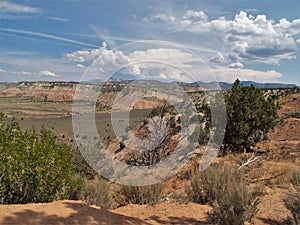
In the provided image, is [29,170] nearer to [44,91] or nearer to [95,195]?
[95,195]

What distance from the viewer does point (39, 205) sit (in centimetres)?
573

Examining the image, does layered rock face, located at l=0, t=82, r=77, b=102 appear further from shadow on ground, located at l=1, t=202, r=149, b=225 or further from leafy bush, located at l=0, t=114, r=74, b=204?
shadow on ground, located at l=1, t=202, r=149, b=225

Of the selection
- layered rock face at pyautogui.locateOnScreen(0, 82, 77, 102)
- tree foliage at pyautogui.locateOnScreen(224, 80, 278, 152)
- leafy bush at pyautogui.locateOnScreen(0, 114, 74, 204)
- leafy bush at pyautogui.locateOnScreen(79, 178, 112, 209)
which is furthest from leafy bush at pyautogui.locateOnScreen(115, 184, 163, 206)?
layered rock face at pyautogui.locateOnScreen(0, 82, 77, 102)

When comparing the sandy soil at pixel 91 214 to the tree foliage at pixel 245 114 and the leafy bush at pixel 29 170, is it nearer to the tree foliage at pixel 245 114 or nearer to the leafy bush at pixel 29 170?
the leafy bush at pixel 29 170

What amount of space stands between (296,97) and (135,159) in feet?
129

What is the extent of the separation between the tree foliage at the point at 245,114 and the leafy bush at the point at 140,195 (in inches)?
519

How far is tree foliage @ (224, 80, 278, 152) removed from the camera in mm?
19938

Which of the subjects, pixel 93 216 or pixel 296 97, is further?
pixel 296 97

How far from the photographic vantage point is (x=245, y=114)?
19.8 m

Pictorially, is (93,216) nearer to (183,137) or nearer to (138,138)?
(183,137)

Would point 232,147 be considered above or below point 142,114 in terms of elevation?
below

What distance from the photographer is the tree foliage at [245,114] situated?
19938mm

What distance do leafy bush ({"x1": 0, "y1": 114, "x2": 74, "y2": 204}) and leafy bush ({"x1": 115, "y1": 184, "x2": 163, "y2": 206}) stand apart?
1678 millimetres

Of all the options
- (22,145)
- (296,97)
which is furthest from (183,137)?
(296,97)
